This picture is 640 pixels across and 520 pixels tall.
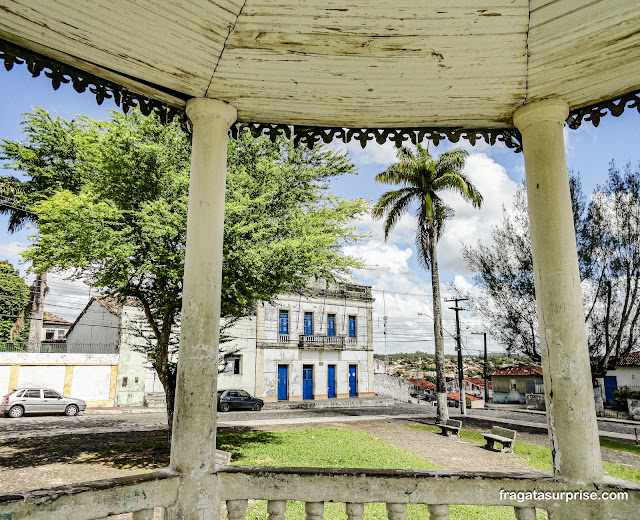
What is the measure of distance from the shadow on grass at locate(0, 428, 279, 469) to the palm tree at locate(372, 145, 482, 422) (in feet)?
29.3

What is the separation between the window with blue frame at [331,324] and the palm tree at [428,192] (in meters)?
11.6

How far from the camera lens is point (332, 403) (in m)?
24.6

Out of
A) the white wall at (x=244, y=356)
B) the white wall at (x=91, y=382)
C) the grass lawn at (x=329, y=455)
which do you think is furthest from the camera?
the white wall at (x=244, y=356)

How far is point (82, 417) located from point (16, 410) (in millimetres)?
2501

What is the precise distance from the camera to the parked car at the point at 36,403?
17.2 m

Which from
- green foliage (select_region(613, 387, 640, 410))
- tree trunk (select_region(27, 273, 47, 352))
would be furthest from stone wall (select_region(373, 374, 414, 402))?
tree trunk (select_region(27, 273, 47, 352))

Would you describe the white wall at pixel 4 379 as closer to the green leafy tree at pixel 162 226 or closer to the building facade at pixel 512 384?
the green leafy tree at pixel 162 226

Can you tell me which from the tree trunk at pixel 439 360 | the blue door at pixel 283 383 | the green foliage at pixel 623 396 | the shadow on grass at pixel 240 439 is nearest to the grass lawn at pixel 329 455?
the shadow on grass at pixel 240 439

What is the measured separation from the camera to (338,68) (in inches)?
105

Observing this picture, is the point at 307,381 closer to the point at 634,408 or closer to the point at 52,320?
the point at 634,408

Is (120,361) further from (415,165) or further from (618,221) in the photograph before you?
(618,221)

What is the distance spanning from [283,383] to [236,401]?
5.23 meters

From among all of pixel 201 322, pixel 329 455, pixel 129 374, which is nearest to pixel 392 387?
pixel 129 374

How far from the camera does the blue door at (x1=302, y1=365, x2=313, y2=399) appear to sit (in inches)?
1051
